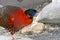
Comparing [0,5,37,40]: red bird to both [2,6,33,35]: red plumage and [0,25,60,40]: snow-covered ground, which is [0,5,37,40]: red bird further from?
[0,25,60,40]: snow-covered ground

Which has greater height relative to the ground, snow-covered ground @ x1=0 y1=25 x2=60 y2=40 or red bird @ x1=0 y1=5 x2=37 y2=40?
red bird @ x1=0 y1=5 x2=37 y2=40

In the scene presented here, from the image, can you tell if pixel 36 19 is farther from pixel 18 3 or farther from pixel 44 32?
pixel 18 3

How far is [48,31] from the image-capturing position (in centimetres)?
461

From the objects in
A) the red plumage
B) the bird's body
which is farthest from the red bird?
the bird's body

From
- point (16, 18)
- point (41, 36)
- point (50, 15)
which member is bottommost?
point (41, 36)

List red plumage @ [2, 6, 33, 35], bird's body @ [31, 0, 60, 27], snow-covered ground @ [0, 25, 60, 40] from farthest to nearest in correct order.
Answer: bird's body @ [31, 0, 60, 27] → snow-covered ground @ [0, 25, 60, 40] → red plumage @ [2, 6, 33, 35]

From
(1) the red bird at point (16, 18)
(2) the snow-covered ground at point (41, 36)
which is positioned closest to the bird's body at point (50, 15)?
(2) the snow-covered ground at point (41, 36)

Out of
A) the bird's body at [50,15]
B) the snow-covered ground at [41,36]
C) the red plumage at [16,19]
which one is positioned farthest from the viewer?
→ the bird's body at [50,15]

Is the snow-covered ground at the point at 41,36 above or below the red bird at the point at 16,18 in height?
below

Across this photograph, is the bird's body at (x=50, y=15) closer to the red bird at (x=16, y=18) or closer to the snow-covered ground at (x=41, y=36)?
the snow-covered ground at (x=41, y=36)

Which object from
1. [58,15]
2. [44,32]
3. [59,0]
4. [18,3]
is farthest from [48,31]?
[18,3]

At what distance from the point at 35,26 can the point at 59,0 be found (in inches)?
40.2

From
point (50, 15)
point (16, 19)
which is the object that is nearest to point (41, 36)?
point (50, 15)

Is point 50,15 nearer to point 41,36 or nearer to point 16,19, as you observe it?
point 41,36
